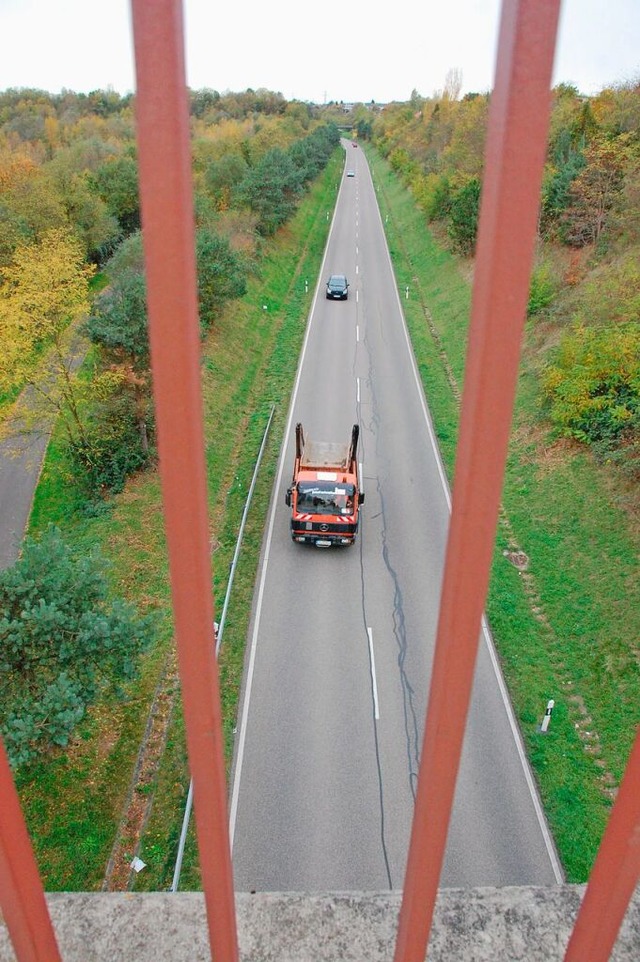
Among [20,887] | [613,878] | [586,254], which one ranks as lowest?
[20,887]

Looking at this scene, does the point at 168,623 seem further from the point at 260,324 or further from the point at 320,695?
the point at 260,324

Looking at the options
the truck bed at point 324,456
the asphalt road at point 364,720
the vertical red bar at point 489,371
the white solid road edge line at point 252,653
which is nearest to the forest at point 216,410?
the white solid road edge line at point 252,653

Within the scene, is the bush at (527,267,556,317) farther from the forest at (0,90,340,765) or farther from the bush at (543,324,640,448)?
the forest at (0,90,340,765)

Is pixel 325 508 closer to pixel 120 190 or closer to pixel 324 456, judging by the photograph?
pixel 324 456

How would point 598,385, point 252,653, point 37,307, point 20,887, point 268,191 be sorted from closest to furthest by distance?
point 20,887, point 252,653, point 37,307, point 598,385, point 268,191

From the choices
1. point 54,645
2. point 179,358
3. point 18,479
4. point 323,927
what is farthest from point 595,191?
point 179,358

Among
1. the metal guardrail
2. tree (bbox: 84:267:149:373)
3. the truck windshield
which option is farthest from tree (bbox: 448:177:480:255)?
the truck windshield

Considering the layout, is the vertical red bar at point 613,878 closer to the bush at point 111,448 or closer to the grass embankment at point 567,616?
the grass embankment at point 567,616
